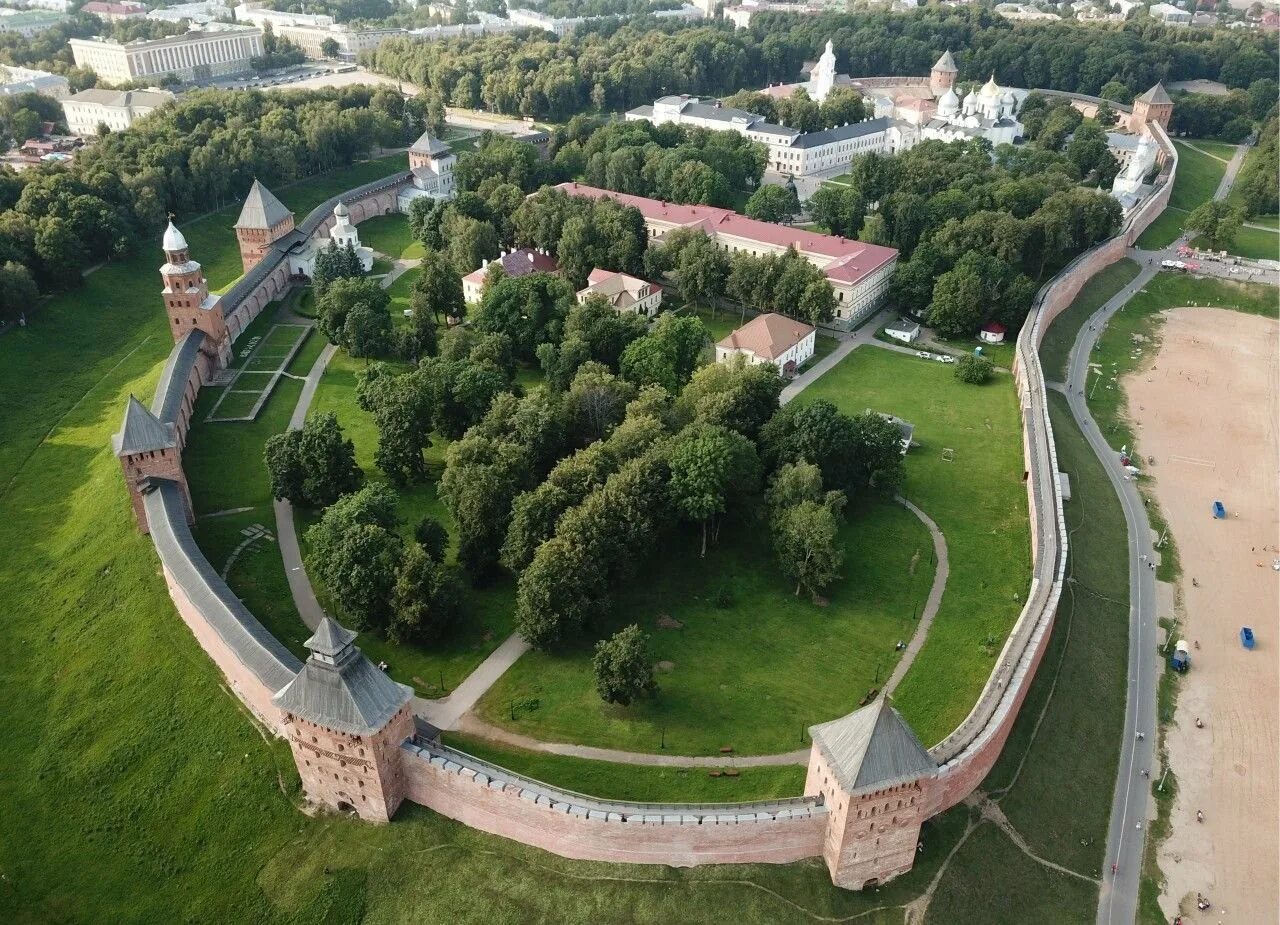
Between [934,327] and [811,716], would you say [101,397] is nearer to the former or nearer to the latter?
[811,716]

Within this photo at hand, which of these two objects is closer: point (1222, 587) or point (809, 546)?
point (809, 546)

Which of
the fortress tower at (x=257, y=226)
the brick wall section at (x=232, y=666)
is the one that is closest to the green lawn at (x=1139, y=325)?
the brick wall section at (x=232, y=666)

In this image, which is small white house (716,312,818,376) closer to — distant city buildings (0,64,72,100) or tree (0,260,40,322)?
tree (0,260,40,322)

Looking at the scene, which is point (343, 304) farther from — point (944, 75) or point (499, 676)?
point (944, 75)

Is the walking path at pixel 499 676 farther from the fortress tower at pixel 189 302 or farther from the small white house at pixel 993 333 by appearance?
the small white house at pixel 993 333

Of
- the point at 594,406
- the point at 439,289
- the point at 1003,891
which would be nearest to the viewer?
the point at 1003,891

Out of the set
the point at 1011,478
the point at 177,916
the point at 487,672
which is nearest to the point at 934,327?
the point at 1011,478

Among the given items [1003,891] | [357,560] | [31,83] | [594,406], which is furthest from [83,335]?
[31,83]
